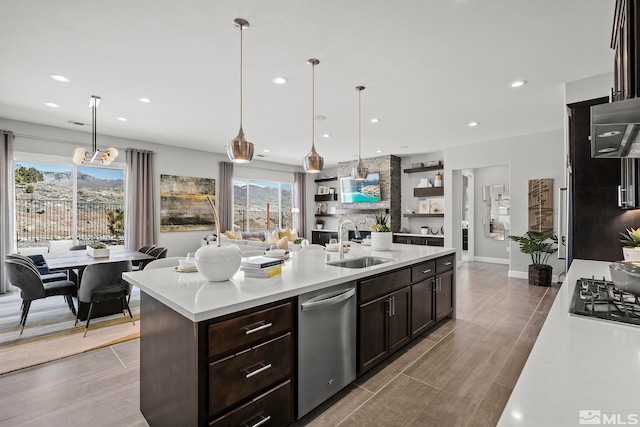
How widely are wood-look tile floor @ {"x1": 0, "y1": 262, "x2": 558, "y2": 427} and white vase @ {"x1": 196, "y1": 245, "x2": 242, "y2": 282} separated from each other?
1.01 m

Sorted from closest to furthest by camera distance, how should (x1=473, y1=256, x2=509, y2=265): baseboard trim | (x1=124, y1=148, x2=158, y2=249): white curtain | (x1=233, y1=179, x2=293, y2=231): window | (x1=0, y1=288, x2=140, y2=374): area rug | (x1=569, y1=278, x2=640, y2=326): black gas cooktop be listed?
(x1=569, y1=278, x2=640, y2=326): black gas cooktop < (x1=0, y1=288, x2=140, y2=374): area rug < (x1=124, y1=148, x2=158, y2=249): white curtain < (x1=473, y1=256, x2=509, y2=265): baseboard trim < (x1=233, y1=179, x2=293, y2=231): window

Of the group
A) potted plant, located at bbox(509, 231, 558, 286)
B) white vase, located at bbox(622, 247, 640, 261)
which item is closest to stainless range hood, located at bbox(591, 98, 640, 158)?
white vase, located at bbox(622, 247, 640, 261)

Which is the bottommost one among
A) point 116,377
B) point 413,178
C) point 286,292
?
point 116,377

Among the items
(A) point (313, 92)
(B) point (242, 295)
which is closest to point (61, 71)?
(A) point (313, 92)

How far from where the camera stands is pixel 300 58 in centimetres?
293

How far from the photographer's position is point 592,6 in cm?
217

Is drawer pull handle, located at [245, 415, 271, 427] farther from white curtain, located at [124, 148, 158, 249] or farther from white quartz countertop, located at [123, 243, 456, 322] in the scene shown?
white curtain, located at [124, 148, 158, 249]

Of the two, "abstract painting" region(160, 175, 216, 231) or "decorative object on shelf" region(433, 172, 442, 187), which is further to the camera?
"decorative object on shelf" region(433, 172, 442, 187)

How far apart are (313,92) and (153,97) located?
2.10m

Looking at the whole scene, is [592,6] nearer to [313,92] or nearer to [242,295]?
[313,92]

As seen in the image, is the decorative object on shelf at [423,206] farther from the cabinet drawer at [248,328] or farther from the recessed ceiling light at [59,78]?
the recessed ceiling light at [59,78]

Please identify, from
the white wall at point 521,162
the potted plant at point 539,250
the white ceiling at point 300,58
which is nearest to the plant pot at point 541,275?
the potted plant at point 539,250

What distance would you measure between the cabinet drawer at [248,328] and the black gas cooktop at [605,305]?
133 cm

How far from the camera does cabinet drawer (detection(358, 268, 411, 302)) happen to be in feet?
7.25
